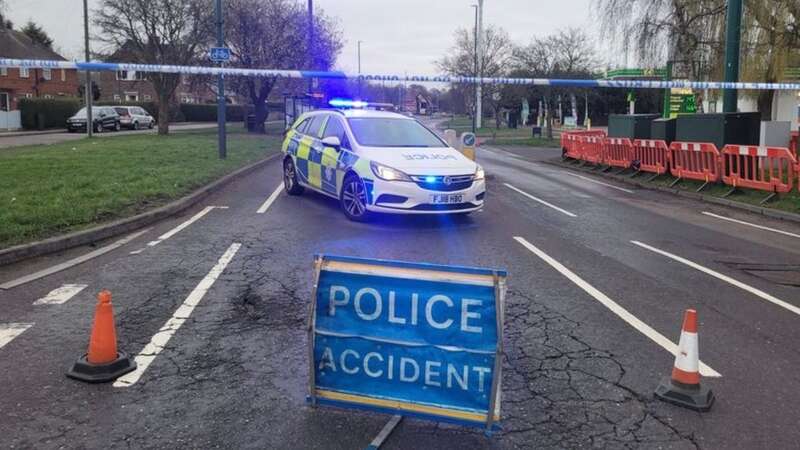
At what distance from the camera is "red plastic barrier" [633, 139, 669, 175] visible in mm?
17438

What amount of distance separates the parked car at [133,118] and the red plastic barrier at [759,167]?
4012 centimetres

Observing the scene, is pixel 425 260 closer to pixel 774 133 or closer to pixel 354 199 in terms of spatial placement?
pixel 354 199

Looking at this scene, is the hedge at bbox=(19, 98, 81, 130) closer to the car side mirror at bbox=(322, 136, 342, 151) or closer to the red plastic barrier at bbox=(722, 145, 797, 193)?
the car side mirror at bbox=(322, 136, 342, 151)

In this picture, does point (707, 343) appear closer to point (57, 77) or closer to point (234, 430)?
point (234, 430)

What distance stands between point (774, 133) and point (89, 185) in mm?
14391

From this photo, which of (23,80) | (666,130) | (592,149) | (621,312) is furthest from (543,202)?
(23,80)

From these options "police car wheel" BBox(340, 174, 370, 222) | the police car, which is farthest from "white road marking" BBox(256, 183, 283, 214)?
"police car wheel" BBox(340, 174, 370, 222)

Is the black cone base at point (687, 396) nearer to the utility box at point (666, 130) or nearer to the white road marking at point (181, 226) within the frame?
the white road marking at point (181, 226)

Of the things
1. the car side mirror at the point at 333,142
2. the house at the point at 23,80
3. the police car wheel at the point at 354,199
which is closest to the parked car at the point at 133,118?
the house at the point at 23,80

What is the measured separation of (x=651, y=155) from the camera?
18062 mm

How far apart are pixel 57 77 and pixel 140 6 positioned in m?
29.9

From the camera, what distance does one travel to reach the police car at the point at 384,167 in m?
9.44

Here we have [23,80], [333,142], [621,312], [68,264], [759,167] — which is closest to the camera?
[621,312]

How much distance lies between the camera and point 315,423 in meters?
3.76
